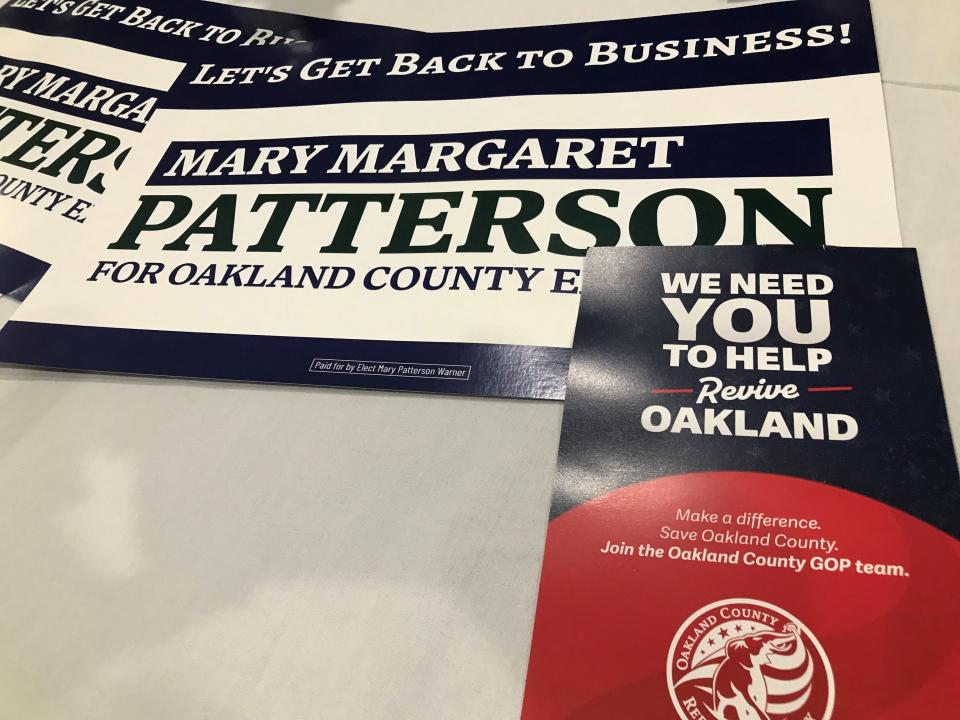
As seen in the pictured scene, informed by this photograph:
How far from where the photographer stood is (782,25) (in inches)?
39.2

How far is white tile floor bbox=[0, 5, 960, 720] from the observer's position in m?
0.61

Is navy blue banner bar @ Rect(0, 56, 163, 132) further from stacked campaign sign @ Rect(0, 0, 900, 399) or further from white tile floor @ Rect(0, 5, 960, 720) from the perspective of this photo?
white tile floor @ Rect(0, 5, 960, 720)

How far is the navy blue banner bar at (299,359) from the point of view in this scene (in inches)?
29.7

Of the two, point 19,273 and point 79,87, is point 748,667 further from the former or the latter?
point 79,87

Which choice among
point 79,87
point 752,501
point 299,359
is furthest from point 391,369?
point 79,87

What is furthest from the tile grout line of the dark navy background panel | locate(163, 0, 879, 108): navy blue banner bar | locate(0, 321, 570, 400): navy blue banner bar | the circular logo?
the circular logo

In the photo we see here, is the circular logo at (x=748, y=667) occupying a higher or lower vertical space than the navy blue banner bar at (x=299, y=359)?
lower

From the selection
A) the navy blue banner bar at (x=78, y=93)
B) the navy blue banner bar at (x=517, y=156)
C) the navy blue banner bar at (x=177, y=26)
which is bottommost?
the navy blue banner bar at (x=517, y=156)

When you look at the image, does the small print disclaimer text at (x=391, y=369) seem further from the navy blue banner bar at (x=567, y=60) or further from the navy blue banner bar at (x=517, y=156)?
the navy blue banner bar at (x=567, y=60)

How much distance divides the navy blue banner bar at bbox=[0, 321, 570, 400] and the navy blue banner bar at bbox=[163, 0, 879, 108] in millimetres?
421

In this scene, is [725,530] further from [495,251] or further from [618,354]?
[495,251]

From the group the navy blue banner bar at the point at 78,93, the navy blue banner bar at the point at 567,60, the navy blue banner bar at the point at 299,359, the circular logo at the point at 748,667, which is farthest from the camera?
the navy blue banner bar at the point at 78,93

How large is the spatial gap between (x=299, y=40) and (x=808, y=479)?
1.00m

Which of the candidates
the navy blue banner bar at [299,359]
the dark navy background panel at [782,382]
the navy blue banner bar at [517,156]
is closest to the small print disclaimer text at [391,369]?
the navy blue banner bar at [299,359]
